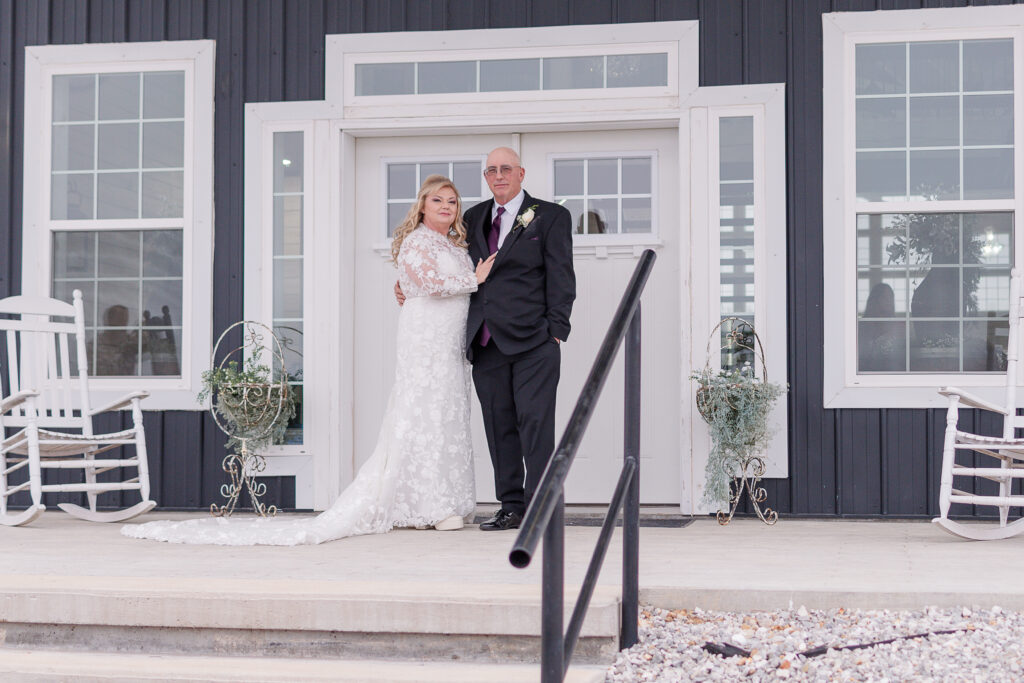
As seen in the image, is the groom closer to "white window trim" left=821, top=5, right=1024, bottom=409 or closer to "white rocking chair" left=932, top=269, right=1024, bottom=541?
"white window trim" left=821, top=5, right=1024, bottom=409

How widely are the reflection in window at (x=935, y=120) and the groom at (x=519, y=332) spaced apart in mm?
1616

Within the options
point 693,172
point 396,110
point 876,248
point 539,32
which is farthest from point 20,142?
point 876,248

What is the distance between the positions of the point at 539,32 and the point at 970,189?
2107 millimetres

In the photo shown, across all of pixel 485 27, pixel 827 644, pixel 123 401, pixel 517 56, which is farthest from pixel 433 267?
pixel 827 644

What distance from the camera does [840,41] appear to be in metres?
5.03

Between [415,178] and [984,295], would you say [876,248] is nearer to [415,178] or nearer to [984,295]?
[984,295]

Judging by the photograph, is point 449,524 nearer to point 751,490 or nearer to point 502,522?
point 502,522

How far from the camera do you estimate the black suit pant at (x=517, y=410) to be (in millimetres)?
4363

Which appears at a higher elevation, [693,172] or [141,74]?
[141,74]

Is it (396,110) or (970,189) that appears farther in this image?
(396,110)

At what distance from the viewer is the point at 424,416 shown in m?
4.50

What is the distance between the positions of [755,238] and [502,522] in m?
1.78

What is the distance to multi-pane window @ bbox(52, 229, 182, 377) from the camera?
546 cm

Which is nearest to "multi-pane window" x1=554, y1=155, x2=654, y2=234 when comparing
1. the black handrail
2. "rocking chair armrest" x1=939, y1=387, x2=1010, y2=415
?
"rocking chair armrest" x1=939, y1=387, x2=1010, y2=415
